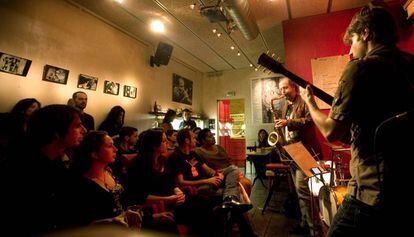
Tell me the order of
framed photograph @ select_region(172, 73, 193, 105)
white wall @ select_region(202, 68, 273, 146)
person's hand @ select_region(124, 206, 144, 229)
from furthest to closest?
white wall @ select_region(202, 68, 273, 146) < framed photograph @ select_region(172, 73, 193, 105) < person's hand @ select_region(124, 206, 144, 229)

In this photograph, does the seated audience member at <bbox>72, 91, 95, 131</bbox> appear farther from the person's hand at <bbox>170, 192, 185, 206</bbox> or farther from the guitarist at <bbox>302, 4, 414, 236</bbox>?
the guitarist at <bbox>302, 4, 414, 236</bbox>

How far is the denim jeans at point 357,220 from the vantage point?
81 cm

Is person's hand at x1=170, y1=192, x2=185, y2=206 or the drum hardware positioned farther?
person's hand at x1=170, y1=192, x2=185, y2=206

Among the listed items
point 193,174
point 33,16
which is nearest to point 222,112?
point 193,174

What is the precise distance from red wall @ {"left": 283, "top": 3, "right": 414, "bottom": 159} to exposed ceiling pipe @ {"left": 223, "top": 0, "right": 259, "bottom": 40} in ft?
2.12

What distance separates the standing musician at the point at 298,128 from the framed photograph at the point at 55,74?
350cm

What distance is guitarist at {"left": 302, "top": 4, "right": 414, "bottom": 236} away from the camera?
80cm

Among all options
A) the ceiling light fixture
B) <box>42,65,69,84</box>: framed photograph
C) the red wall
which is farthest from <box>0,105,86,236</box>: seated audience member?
the ceiling light fixture

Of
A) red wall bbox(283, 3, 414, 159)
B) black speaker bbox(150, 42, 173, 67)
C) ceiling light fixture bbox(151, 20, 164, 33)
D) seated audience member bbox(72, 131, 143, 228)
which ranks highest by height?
ceiling light fixture bbox(151, 20, 164, 33)

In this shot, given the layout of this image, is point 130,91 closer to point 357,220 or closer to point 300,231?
point 300,231

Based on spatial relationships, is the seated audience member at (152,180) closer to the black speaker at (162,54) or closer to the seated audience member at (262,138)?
the black speaker at (162,54)

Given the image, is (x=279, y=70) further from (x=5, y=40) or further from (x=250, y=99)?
(x=250, y=99)

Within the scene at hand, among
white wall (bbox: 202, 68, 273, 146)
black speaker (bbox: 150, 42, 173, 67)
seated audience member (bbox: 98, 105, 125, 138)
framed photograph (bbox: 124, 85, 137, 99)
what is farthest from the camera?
white wall (bbox: 202, 68, 273, 146)

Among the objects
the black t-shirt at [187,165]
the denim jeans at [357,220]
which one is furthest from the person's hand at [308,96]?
the black t-shirt at [187,165]
